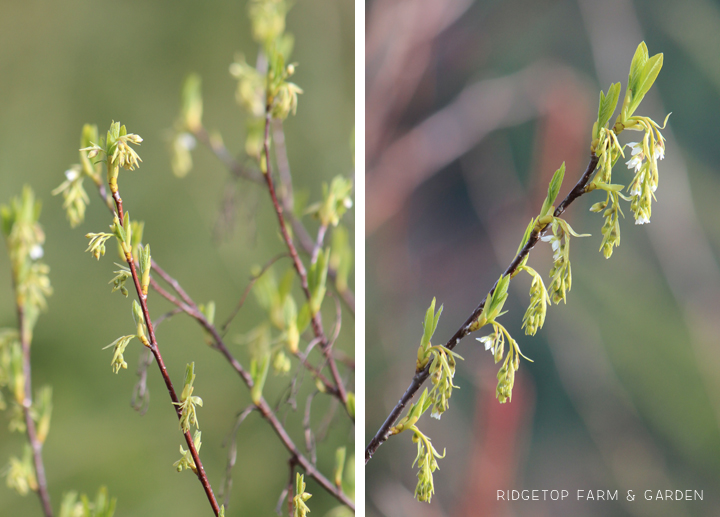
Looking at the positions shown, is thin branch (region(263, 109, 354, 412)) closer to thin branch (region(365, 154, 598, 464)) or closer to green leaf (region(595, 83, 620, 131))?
thin branch (region(365, 154, 598, 464))

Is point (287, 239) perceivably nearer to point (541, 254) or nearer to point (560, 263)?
point (560, 263)

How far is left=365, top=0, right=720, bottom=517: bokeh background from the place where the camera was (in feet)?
1.51

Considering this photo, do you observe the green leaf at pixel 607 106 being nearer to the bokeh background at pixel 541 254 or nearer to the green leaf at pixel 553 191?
the green leaf at pixel 553 191

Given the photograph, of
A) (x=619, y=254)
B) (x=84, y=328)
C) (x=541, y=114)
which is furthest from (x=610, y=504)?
(x=84, y=328)

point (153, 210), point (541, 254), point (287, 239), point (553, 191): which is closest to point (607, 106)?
point (553, 191)

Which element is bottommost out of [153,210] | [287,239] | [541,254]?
[541,254]

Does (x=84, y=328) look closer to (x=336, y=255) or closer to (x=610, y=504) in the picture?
(x=336, y=255)

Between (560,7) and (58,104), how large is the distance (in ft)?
1.96

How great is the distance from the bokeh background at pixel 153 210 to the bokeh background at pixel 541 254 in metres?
0.12

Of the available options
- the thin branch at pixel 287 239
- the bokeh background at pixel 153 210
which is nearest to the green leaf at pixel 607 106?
the thin branch at pixel 287 239

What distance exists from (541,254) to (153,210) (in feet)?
1.84

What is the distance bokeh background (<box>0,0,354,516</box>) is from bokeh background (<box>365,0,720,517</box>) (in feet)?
0.39

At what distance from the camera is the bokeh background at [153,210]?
0.62 m

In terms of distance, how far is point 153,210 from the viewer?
78 centimetres
